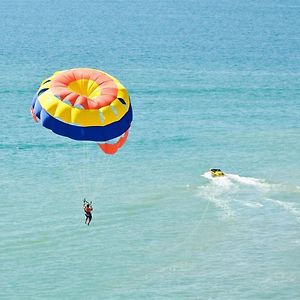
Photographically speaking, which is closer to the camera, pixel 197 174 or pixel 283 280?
pixel 283 280

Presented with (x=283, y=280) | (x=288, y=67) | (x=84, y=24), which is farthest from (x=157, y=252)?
(x=84, y=24)

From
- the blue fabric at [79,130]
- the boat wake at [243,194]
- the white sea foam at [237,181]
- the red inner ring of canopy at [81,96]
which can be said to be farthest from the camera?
the white sea foam at [237,181]

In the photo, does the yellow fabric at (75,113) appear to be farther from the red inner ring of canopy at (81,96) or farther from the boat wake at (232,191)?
the boat wake at (232,191)

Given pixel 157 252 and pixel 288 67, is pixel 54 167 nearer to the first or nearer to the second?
pixel 157 252

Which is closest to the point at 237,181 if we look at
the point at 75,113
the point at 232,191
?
the point at 232,191

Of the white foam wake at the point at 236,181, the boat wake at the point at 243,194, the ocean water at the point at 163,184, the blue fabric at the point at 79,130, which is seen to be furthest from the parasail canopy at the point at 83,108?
the white foam wake at the point at 236,181

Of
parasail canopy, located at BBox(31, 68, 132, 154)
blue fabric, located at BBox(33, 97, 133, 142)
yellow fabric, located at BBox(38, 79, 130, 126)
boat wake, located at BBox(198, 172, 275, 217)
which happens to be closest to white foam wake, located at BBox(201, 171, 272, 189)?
boat wake, located at BBox(198, 172, 275, 217)

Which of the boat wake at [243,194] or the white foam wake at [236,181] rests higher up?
the white foam wake at [236,181]

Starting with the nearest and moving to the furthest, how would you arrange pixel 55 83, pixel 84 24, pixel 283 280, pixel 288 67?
pixel 55 83, pixel 283 280, pixel 288 67, pixel 84 24
